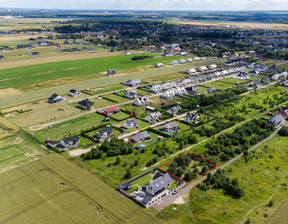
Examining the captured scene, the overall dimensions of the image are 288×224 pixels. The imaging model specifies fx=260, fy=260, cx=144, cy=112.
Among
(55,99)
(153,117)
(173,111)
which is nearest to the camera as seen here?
(153,117)

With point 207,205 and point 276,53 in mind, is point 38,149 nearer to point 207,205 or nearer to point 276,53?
point 207,205

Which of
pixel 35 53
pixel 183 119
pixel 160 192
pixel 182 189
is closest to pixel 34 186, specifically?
pixel 160 192

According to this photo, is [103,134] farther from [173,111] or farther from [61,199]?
[173,111]

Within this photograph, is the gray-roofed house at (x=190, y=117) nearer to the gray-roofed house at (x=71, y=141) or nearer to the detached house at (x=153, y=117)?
the detached house at (x=153, y=117)

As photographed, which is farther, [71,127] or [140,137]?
[71,127]

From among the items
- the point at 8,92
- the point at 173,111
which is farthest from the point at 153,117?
the point at 8,92

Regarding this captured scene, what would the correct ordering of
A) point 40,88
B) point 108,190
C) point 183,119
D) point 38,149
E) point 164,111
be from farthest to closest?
point 40,88 < point 164,111 < point 183,119 < point 38,149 < point 108,190

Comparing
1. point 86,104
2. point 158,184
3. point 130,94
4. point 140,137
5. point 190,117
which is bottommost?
point 140,137
